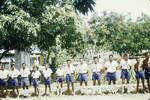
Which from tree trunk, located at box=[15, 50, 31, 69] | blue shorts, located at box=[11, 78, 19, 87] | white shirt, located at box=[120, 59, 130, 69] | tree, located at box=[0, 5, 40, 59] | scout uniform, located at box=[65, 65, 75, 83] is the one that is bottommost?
blue shorts, located at box=[11, 78, 19, 87]

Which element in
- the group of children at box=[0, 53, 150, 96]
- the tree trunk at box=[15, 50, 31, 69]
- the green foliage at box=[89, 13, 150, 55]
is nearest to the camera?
the group of children at box=[0, 53, 150, 96]

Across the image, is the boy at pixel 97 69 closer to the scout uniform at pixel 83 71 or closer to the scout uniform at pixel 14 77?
the scout uniform at pixel 83 71

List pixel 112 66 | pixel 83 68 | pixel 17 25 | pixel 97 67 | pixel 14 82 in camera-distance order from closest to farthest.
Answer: pixel 112 66
pixel 97 67
pixel 83 68
pixel 14 82
pixel 17 25

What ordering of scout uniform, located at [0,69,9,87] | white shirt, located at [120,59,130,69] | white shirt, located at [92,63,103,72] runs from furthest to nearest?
scout uniform, located at [0,69,9,87], white shirt, located at [92,63,103,72], white shirt, located at [120,59,130,69]

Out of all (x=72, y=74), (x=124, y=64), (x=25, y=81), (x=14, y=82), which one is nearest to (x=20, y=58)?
(x=25, y=81)

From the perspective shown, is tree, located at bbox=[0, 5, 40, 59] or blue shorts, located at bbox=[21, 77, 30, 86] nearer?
blue shorts, located at bbox=[21, 77, 30, 86]

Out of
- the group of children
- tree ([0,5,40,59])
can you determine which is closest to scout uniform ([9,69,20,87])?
the group of children

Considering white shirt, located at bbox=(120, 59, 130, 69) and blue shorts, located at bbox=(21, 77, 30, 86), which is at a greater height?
white shirt, located at bbox=(120, 59, 130, 69)

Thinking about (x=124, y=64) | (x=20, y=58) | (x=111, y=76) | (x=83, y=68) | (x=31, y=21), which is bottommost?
(x=111, y=76)

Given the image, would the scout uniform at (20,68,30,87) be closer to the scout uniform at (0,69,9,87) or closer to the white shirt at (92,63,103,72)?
the scout uniform at (0,69,9,87)

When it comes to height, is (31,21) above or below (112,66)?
above

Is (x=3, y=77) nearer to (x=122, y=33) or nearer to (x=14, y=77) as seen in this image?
(x=14, y=77)

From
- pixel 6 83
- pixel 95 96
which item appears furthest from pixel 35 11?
pixel 95 96

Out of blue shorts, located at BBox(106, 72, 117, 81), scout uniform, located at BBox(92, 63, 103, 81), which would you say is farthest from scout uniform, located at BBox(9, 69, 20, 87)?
blue shorts, located at BBox(106, 72, 117, 81)
